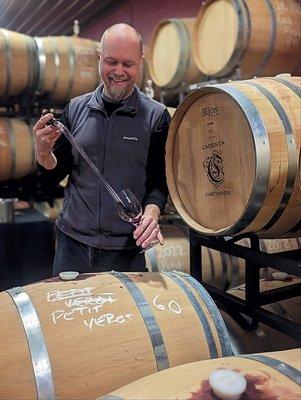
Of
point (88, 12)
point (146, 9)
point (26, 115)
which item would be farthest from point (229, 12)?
point (88, 12)

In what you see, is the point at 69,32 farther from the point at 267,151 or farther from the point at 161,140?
the point at 267,151

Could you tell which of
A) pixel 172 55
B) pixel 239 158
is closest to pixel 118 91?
pixel 239 158

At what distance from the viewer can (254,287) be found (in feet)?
6.59

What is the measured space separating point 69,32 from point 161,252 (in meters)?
7.76

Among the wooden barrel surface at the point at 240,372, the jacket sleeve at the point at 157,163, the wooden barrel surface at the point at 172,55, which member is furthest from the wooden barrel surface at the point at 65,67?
the wooden barrel surface at the point at 240,372

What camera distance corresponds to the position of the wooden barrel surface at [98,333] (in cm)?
126

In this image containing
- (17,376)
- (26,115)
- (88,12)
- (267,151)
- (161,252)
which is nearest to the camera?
(17,376)

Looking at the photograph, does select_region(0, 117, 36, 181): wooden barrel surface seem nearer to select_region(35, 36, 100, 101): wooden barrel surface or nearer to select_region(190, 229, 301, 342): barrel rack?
select_region(35, 36, 100, 101): wooden barrel surface

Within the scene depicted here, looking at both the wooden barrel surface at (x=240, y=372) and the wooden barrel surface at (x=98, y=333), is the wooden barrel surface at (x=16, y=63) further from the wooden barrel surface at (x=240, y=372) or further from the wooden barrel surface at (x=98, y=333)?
the wooden barrel surface at (x=240, y=372)

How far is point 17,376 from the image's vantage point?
1243 mm

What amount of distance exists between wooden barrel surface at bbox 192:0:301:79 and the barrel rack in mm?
1646

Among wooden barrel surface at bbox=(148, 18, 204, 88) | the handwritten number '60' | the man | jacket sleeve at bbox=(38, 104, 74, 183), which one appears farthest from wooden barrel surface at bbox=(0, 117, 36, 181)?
the handwritten number '60'

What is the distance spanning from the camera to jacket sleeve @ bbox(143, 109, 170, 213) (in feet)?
7.04

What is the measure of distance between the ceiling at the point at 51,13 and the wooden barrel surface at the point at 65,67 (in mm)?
3251
